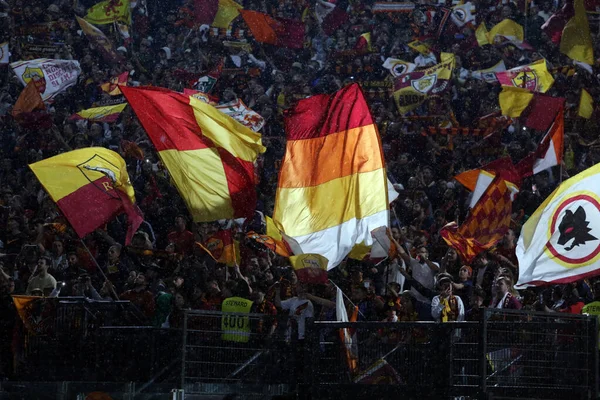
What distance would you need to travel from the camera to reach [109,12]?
25.5 m

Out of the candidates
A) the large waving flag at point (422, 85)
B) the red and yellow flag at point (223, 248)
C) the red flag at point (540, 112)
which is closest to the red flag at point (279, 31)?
the large waving flag at point (422, 85)

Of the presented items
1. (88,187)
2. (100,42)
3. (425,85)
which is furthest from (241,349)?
(100,42)

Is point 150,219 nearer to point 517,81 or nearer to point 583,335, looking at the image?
point 517,81

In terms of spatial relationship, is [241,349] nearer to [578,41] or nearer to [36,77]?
[578,41]

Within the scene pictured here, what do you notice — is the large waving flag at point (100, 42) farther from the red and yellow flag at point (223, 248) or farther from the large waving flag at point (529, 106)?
the red and yellow flag at point (223, 248)

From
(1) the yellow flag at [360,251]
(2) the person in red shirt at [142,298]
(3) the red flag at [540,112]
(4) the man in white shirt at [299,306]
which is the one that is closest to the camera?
(4) the man in white shirt at [299,306]

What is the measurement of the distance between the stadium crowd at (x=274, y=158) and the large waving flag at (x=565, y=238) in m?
0.39

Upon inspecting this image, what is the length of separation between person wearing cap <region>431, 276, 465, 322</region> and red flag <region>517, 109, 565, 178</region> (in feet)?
12.5

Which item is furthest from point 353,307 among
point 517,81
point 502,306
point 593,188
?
point 517,81

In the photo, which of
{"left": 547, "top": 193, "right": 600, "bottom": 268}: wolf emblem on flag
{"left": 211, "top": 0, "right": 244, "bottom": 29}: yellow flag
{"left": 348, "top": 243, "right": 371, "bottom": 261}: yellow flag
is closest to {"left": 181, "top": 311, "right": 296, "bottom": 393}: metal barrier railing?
{"left": 348, "top": 243, "right": 371, "bottom": 261}: yellow flag

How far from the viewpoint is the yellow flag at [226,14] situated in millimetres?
24781

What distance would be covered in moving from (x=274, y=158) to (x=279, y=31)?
4.93m

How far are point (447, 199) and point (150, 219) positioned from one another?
4162 mm

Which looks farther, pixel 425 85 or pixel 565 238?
pixel 425 85
